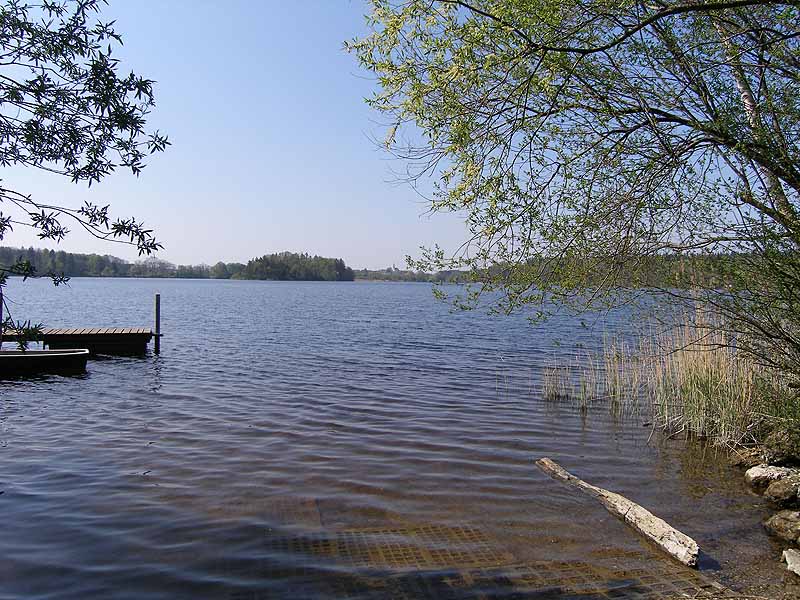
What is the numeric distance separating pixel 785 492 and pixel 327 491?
598cm

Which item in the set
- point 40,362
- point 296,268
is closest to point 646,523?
point 40,362

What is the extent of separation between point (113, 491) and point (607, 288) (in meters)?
6.88

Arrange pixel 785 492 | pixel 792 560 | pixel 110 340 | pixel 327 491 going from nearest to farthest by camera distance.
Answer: pixel 792 560 < pixel 785 492 < pixel 327 491 < pixel 110 340

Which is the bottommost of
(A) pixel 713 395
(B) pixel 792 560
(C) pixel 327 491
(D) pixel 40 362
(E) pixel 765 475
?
(C) pixel 327 491

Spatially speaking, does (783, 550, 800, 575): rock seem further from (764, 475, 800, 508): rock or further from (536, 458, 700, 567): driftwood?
(764, 475, 800, 508): rock

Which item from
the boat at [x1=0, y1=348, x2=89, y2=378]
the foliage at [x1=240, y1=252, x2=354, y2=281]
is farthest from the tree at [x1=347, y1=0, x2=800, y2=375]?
the foliage at [x1=240, y1=252, x2=354, y2=281]

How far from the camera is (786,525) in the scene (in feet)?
23.4

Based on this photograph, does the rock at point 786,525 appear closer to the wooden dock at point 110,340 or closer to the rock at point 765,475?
the rock at point 765,475

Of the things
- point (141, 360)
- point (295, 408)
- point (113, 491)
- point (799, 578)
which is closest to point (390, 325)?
point (141, 360)

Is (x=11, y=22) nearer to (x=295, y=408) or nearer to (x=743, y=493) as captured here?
(x=743, y=493)

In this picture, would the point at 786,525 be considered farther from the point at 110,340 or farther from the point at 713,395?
the point at 110,340

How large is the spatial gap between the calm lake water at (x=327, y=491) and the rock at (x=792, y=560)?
5.9 inches

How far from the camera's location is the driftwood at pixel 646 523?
20.8 ft

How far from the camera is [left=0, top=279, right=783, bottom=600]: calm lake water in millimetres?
6152
